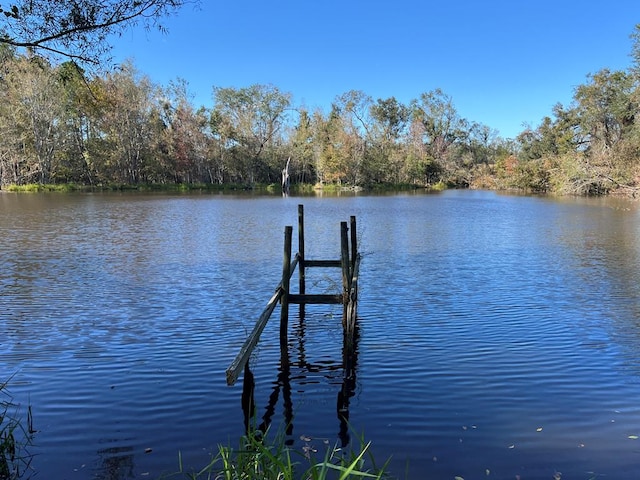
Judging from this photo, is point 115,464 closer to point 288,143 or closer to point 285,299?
point 285,299

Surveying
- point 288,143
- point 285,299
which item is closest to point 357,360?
point 285,299

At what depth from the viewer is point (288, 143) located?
3095 inches

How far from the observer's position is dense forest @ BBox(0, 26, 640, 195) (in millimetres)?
52094

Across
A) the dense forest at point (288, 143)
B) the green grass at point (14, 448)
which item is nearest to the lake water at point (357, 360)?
the green grass at point (14, 448)

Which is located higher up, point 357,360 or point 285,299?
point 285,299

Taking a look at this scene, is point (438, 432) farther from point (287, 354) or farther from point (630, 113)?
point (630, 113)

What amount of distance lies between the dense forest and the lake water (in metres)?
38.3

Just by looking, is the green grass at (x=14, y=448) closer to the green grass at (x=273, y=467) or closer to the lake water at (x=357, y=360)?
the lake water at (x=357, y=360)

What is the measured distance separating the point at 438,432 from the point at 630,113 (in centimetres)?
5594

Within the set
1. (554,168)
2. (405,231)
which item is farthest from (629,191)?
(405,231)

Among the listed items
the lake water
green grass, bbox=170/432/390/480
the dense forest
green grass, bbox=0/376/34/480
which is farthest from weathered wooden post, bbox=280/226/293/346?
the dense forest

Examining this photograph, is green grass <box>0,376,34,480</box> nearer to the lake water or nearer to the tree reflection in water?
the lake water

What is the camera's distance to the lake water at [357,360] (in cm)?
500

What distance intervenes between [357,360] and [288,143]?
73.2 m
